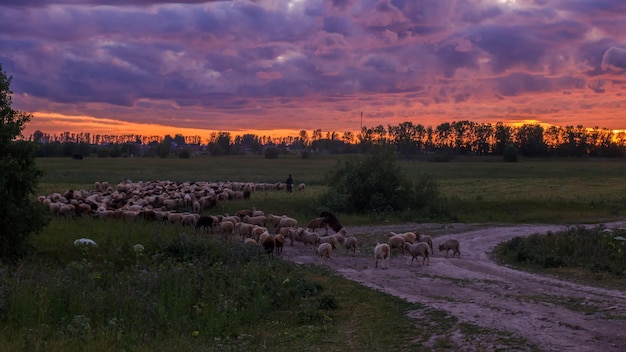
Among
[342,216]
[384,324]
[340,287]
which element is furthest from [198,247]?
[342,216]

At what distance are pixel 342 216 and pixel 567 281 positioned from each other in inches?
836

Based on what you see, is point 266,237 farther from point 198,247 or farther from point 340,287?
point 340,287

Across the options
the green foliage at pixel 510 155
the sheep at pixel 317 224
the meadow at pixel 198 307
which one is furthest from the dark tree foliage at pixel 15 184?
the green foliage at pixel 510 155

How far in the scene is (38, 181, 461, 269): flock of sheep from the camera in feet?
75.3

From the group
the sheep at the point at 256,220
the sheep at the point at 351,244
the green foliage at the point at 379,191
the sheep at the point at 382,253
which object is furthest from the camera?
the green foliage at the point at 379,191

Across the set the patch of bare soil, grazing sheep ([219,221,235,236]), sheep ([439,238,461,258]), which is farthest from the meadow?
sheep ([439,238,461,258])

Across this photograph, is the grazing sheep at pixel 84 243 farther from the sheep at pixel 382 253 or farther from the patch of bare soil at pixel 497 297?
the sheep at pixel 382 253

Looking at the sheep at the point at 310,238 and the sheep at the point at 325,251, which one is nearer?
the sheep at the point at 325,251

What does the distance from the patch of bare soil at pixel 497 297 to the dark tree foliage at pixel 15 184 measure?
9.13 m

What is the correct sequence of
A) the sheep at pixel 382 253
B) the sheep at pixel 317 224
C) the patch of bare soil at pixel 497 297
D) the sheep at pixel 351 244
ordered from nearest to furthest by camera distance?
1. the patch of bare soil at pixel 497 297
2. the sheep at pixel 382 253
3. the sheep at pixel 351 244
4. the sheep at pixel 317 224

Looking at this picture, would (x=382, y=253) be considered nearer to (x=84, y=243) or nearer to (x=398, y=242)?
(x=398, y=242)

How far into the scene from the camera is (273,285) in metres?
16.7

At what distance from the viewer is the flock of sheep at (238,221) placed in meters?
23.0

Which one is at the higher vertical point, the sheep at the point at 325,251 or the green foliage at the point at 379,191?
the green foliage at the point at 379,191
